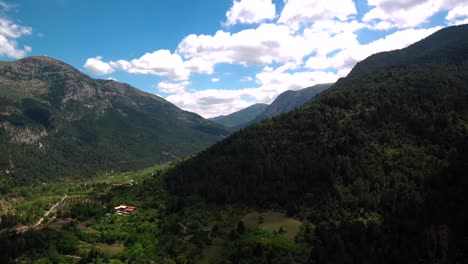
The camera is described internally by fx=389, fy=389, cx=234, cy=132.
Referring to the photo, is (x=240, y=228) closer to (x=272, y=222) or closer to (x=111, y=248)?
(x=272, y=222)

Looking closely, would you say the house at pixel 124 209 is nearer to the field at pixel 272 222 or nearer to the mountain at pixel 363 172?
the mountain at pixel 363 172

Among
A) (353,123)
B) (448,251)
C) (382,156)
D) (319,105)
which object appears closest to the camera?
(448,251)

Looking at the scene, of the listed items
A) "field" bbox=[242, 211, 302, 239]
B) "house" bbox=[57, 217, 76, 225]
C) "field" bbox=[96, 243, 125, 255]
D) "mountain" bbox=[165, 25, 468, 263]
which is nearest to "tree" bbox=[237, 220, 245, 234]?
"field" bbox=[242, 211, 302, 239]

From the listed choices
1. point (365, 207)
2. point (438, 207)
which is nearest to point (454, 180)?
point (438, 207)

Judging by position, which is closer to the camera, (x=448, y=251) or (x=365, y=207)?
(x=448, y=251)

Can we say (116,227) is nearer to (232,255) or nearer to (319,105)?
(232,255)
